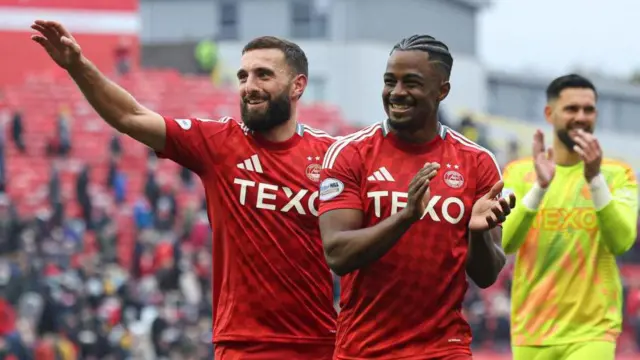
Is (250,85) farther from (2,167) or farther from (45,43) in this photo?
(2,167)

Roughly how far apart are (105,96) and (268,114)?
888 millimetres

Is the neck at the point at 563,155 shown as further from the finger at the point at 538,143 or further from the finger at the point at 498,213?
the finger at the point at 498,213

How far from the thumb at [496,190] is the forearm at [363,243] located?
49 cm

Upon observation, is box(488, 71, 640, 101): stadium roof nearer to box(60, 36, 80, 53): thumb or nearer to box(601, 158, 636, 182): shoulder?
box(601, 158, 636, 182): shoulder

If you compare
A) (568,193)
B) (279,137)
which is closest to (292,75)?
(279,137)

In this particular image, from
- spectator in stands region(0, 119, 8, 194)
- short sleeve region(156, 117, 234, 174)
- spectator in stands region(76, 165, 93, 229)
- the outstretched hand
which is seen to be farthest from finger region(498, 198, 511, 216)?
spectator in stands region(0, 119, 8, 194)

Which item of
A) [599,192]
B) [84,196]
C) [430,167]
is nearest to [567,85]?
[599,192]

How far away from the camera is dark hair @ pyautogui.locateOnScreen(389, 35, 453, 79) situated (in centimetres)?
655

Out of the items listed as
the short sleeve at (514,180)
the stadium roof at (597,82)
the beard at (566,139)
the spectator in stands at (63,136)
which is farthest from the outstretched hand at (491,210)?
the stadium roof at (597,82)

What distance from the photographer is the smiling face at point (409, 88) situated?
648cm

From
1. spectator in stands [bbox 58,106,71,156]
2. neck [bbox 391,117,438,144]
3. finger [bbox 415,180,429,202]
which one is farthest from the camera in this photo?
spectator in stands [bbox 58,106,71,156]

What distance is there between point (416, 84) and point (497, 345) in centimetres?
1840

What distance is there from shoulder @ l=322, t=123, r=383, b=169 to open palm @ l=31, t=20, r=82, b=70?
132 centimetres

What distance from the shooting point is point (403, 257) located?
21.5 feet
